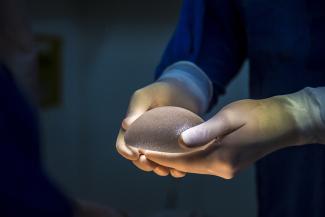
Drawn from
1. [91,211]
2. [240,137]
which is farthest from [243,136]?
[91,211]

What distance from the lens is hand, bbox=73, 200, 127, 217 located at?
0.59 meters

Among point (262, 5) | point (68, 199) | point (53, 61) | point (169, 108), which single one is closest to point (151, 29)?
point (53, 61)

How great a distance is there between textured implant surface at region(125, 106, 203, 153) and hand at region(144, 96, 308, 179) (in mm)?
13

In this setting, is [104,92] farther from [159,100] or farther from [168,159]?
[168,159]

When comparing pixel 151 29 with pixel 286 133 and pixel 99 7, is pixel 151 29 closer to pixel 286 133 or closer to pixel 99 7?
pixel 99 7

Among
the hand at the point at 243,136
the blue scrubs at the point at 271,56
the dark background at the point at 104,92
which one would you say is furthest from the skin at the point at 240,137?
the dark background at the point at 104,92

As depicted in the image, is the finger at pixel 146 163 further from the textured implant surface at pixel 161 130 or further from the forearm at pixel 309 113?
the forearm at pixel 309 113

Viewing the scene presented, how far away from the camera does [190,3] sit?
962 millimetres

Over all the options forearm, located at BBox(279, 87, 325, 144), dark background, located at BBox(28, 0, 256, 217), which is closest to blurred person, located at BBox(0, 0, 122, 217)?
forearm, located at BBox(279, 87, 325, 144)

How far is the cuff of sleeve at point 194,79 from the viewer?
3.04 feet

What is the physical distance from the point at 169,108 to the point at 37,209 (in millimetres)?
327

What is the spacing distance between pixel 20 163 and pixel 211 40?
59cm

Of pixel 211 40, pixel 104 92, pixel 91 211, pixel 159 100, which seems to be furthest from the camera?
pixel 104 92

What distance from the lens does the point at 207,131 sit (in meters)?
0.70
